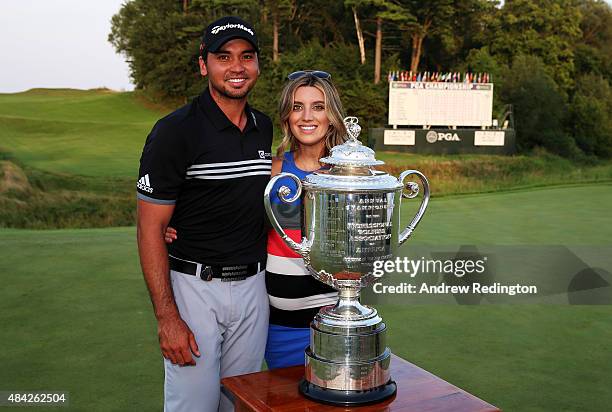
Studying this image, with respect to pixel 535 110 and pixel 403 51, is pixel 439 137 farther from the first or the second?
pixel 403 51

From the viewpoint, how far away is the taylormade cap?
226 centimetres

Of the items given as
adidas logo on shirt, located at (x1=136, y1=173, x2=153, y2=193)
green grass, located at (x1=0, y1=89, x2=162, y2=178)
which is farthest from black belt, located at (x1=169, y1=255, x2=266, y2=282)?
green grass, located at (x1=0, y1=89, x2=162, y2=178)

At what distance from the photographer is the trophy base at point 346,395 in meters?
1.80

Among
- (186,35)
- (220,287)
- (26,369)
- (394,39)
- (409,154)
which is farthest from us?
(394,39)

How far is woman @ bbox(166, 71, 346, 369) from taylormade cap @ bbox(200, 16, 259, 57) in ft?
0.71

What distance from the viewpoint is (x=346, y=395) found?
1820 mm

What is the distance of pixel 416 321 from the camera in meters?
3.94

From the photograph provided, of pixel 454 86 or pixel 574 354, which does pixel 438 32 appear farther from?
pixel 574 354

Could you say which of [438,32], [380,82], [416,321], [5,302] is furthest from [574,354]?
[438,32]

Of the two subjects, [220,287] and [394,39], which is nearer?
[220,287]

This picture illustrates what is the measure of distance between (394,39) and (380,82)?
4.52m

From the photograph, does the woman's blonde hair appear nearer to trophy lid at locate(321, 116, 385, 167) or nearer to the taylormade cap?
the taylormade cap

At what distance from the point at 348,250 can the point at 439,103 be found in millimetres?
17097

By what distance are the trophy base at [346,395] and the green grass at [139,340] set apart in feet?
3.72
